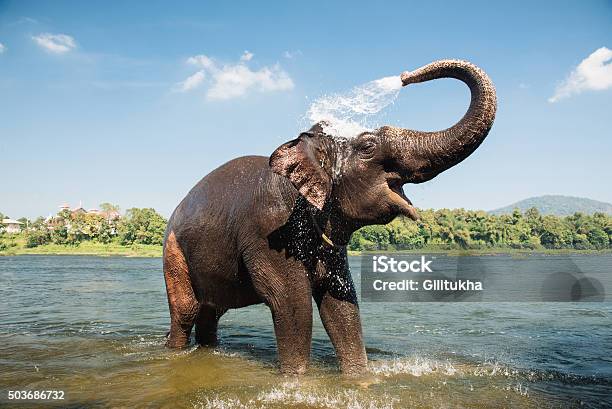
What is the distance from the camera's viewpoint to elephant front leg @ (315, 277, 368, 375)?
579 centimetres

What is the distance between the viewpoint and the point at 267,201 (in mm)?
5465

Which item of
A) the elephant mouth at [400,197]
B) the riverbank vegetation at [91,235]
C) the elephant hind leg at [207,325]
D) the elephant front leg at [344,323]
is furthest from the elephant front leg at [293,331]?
the riverbank vegetation at [91,235]

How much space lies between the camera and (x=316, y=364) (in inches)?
271

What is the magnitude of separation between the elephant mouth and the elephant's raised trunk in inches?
4.0

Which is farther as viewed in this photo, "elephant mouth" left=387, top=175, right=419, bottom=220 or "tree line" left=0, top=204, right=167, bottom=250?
"tree line" left=0, top=204, right=167, bottom=250

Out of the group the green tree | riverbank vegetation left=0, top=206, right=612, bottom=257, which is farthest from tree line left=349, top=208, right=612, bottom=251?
the green tree

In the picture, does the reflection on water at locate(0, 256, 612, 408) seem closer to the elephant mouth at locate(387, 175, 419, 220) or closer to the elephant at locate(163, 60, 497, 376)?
the elephant at locate(163, 60, 497, 376)

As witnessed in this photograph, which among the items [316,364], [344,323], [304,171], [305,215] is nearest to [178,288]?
[316,364]

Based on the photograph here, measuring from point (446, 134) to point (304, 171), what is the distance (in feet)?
4.19

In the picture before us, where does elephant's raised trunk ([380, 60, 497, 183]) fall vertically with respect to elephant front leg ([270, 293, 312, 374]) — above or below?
above

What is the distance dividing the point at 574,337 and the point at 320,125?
746 centimetres

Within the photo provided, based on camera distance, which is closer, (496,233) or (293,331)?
(293,331)

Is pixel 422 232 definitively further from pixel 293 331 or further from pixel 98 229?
pixel 293 331

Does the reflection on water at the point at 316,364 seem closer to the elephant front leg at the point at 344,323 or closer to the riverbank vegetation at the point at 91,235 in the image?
the elephant front leg at the point at 344,323
